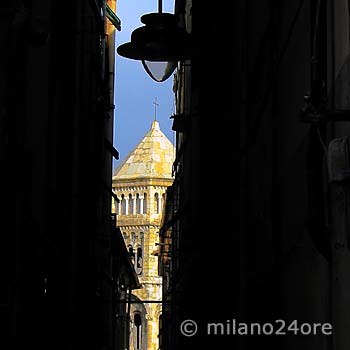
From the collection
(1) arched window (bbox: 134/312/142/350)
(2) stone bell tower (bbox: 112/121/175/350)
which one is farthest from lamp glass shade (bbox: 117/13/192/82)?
(1) arched window (bbox: 134/312/142/350)

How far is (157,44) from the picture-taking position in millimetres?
8250

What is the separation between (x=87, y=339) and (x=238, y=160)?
7.79m

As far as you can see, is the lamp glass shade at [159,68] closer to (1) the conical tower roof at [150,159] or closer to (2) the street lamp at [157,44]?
(2) the street lamp at [157,44]

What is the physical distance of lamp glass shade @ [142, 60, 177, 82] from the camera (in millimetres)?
8452

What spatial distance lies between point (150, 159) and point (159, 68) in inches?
2889

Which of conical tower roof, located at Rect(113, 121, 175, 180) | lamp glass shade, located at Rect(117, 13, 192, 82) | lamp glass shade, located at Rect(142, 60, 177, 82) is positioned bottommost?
lamp glass shade, located at Rect(142, 60, 177, 82)

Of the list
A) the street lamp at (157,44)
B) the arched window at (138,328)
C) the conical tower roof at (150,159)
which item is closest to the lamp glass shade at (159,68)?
the street lamp at (157,44)

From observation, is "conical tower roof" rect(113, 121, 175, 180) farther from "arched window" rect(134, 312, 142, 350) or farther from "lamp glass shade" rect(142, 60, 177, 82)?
"lamp glass shade" rect(142, 60, 177, 82)

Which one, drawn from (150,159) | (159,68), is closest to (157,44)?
(159,68)

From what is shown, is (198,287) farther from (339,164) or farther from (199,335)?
(339,164)

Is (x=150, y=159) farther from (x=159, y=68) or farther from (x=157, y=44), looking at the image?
(x=157, y=44)

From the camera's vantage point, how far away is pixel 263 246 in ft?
31.4

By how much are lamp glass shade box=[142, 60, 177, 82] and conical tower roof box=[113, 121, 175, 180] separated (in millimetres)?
72641

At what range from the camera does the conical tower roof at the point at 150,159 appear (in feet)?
269
